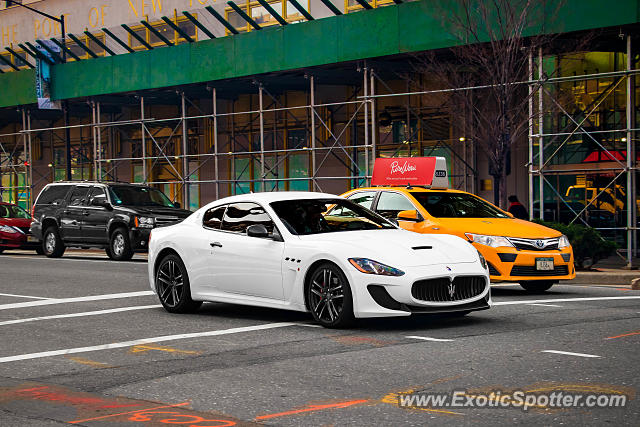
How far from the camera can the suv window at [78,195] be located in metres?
24.6

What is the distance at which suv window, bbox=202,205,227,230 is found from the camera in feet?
38.7

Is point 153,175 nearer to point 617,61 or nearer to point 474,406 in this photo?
point 617,61

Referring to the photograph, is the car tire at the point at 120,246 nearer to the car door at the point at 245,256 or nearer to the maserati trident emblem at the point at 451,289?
the car door at the point at 245,256

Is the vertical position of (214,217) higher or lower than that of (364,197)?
lower

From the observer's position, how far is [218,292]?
11.5 meters

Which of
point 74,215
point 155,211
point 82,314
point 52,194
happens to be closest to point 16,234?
point 52,194

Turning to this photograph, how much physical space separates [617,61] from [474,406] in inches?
809

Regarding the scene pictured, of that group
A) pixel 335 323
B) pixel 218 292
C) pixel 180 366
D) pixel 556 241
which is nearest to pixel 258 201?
pixel 218 292

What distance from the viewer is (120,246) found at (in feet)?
76.4

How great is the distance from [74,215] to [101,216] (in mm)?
1247

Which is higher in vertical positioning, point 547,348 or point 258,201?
point 258,201

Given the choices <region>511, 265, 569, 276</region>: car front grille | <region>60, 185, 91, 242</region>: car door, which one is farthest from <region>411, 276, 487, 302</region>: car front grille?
<region>60, 185, 91, 242</region>: car door

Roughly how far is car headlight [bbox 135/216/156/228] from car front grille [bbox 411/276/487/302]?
45.0ft

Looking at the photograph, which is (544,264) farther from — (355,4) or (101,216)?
(355,4)
